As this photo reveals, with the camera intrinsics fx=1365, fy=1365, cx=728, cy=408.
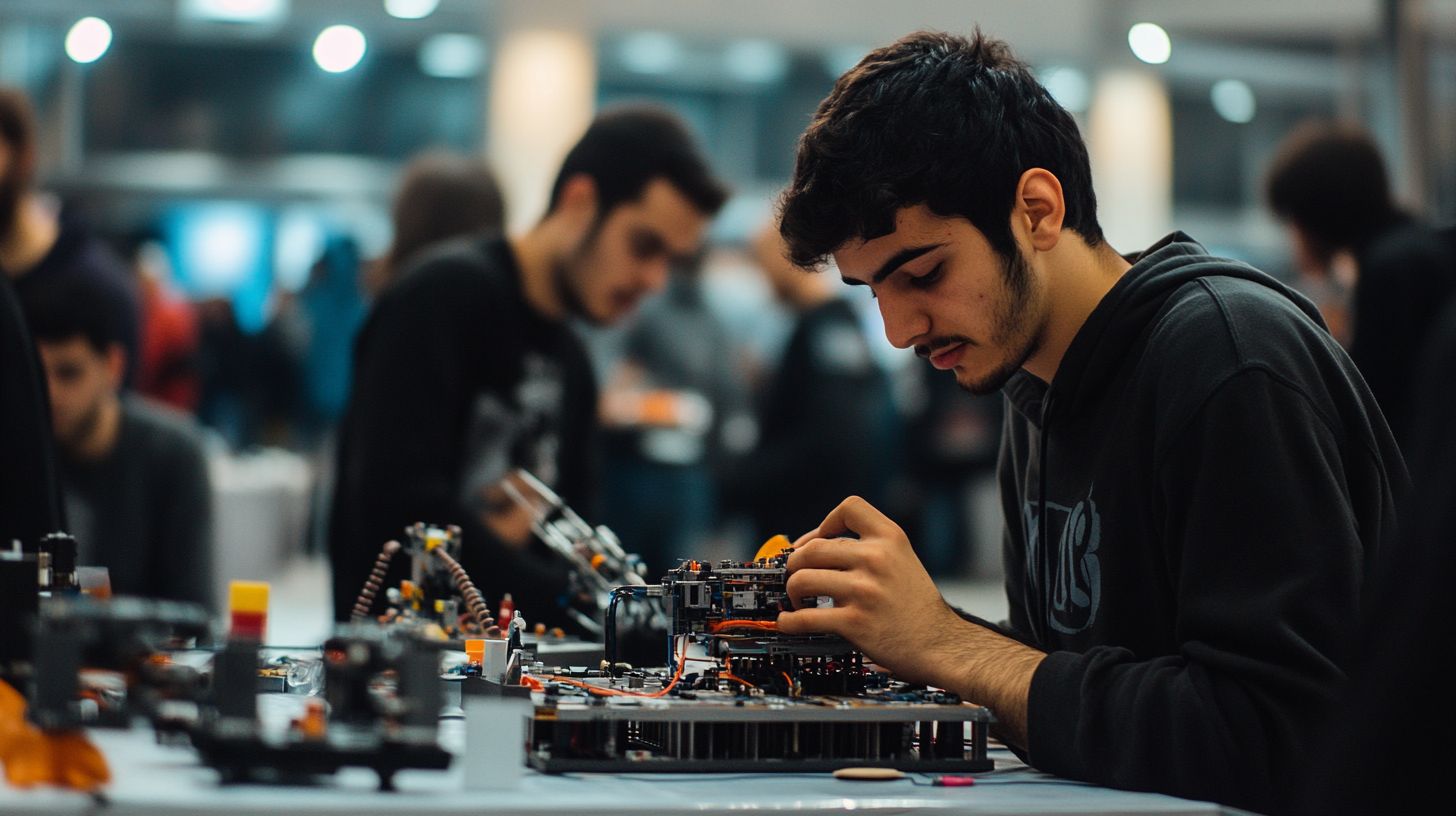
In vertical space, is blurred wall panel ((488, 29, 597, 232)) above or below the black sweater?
above

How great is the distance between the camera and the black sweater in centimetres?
244

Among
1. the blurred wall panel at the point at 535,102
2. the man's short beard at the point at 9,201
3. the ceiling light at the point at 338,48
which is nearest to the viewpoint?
the man's short beard at the point at 9,201

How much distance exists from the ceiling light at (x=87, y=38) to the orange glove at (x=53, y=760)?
9.27 meters

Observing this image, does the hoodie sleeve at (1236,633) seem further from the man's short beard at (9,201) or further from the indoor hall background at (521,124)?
the indoor hall background at (521,124)

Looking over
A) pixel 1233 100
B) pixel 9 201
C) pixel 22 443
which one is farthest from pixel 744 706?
pixel 1233 100

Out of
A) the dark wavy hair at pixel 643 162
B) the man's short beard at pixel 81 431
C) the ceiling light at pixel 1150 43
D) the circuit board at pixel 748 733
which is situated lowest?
the circuit board at pixel 748 733

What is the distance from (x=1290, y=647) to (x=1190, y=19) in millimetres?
7783

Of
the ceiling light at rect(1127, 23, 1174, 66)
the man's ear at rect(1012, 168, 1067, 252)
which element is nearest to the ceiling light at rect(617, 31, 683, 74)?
the ceiling light at rect(1127, 23, 1174, 66)

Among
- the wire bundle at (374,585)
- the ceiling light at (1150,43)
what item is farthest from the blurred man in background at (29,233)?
the ceiling light at (1150,43)

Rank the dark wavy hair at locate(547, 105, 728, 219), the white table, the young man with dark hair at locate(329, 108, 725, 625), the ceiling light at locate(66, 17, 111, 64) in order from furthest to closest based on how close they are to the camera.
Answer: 1. the ceiling light at locate(66, 17, 111, 64)
2. the dark wavy hair at locate(547, 105, 728, 219)
3. the young man with dark hair at locate(329, 108, 725, 625)
4. the white table

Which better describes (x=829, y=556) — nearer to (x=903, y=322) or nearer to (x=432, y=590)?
(x=903, y=322)

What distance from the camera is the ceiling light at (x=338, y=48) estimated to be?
8750 millimetres

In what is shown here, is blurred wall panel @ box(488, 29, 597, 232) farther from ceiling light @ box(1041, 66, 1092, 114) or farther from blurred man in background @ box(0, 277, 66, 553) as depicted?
blurred man in background @ box(0, 277, 66, 553)

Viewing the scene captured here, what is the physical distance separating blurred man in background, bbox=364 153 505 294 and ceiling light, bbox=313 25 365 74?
19.1 ft
